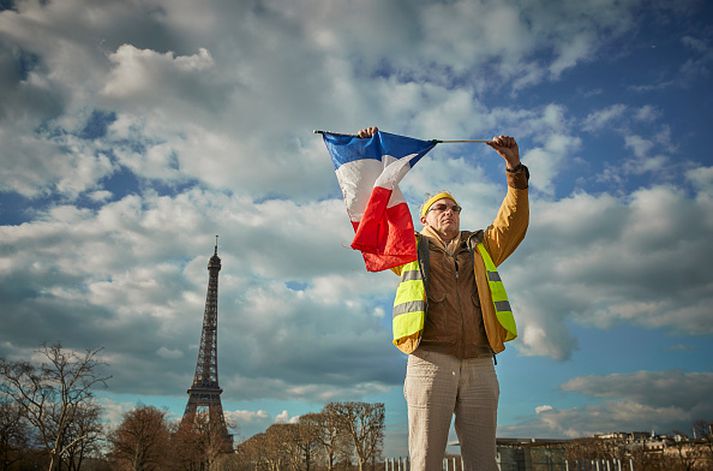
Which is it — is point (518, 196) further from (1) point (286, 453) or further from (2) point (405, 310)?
(1) point (286, 453)

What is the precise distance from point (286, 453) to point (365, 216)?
126 ft

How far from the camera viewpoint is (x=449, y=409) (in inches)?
133

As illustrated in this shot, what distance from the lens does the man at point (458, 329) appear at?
133 inches

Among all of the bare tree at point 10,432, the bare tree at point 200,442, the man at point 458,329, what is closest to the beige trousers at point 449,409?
the man at point 458,329

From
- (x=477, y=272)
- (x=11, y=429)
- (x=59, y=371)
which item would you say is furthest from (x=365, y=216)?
(x=11, y=429)

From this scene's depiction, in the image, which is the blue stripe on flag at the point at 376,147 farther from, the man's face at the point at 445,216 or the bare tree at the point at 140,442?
the bare tree at the point at 140,442

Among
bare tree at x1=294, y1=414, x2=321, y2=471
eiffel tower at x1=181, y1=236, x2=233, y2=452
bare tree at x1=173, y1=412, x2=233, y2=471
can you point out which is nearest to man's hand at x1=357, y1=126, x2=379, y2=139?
bare tree at x1=294, y1=414, x2=321, y2=471

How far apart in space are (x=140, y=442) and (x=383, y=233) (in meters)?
41.5

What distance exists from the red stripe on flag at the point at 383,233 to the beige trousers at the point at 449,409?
69cm

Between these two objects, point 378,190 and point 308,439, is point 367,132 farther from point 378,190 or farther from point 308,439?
point 308,439

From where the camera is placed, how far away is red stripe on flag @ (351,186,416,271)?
150 inches

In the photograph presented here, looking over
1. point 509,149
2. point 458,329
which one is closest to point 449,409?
point 458,329

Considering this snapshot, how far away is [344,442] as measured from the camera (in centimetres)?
3325

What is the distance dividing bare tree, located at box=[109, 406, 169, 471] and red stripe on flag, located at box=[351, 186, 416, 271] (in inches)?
1596
